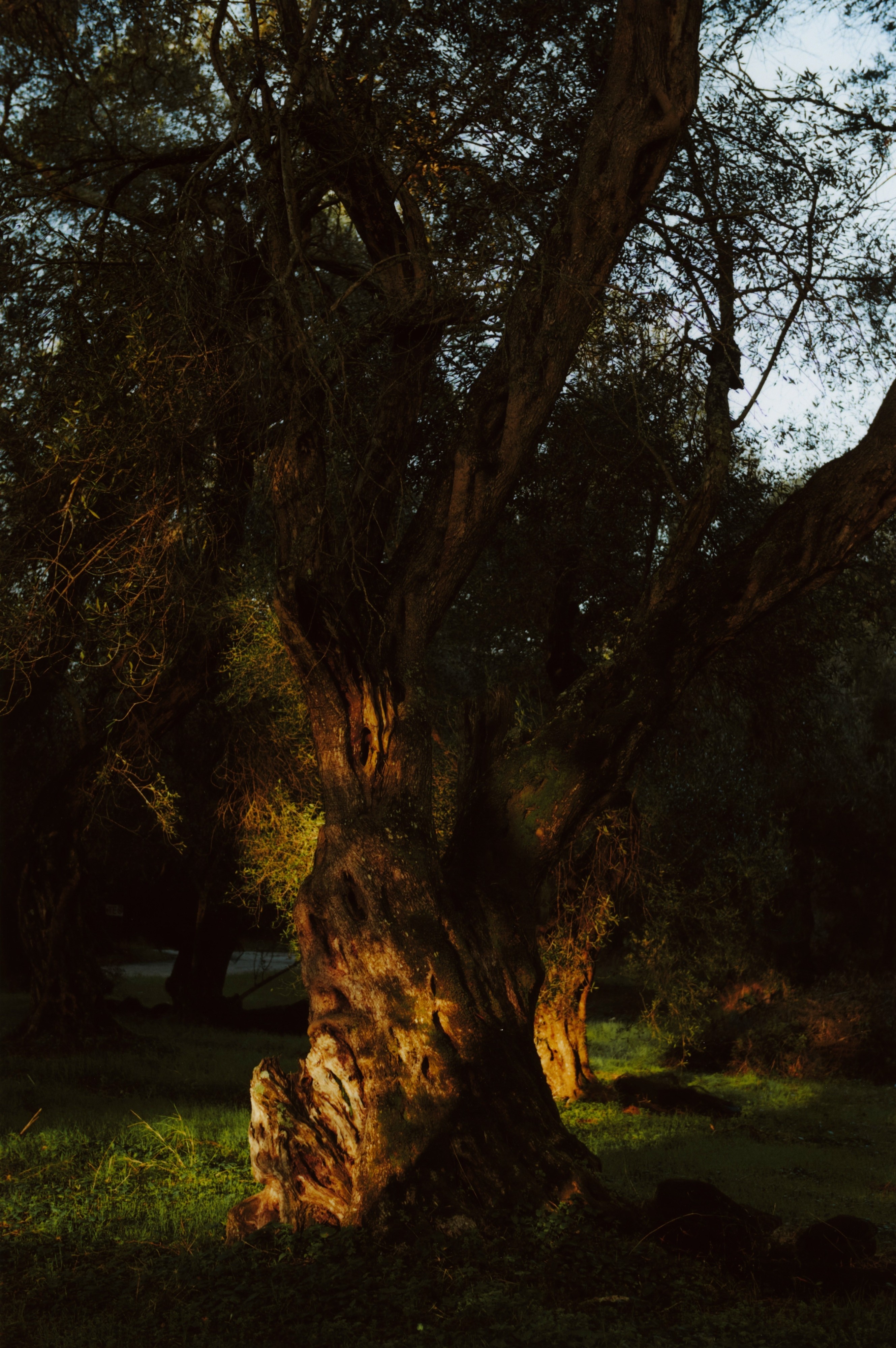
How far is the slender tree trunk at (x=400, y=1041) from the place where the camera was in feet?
22.7

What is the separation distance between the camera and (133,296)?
31.7ft

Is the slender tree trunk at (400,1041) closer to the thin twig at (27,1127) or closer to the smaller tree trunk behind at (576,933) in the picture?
the thin twig at (27,1127)

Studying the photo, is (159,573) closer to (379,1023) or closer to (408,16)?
(379,1023)

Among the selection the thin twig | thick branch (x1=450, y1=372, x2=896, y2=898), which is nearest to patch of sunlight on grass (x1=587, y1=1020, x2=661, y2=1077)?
the thin twig

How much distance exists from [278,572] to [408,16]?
21.3 ft

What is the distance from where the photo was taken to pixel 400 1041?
7199mm

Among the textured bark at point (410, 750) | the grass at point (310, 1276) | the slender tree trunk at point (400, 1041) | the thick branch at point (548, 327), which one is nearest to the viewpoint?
the grass at point (310, 1276)

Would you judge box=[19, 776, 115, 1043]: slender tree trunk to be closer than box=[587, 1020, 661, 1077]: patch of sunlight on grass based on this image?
Yes

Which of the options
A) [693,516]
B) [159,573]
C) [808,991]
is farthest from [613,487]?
[808,991]

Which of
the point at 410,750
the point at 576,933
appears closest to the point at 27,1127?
the point at 410,750

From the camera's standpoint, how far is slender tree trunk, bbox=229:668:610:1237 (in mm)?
6910

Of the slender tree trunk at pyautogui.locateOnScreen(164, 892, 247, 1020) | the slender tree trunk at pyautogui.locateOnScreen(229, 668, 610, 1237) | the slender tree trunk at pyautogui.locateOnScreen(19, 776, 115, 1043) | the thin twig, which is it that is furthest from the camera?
the slender tree trunk at pyautogui.locateOnScreen(164, 892, 247, 1020)

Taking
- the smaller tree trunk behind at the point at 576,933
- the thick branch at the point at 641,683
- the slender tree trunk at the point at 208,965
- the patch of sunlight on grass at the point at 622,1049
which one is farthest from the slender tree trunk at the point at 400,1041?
the slender tree trunk at the point at 208,965

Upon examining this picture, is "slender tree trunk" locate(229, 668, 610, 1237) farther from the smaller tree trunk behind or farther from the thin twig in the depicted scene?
the smaller tree trunk behind
